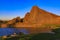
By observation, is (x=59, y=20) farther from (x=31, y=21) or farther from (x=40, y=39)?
(x=40, y=39)

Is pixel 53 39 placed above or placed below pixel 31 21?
below

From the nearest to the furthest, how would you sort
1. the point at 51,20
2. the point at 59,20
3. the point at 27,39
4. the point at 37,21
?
the point at 27,39 → the point at 59,20 → the point at 51,20 → the point at 37,21

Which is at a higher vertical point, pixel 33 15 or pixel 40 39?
pixel 33 15

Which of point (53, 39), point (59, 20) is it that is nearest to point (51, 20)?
point (59, 20)

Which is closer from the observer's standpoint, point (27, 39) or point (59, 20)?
point (27, 39)

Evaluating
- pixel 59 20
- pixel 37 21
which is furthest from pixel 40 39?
pixel 37 21

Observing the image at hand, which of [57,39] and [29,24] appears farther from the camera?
[29,24]

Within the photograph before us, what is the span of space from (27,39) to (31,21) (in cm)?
17117

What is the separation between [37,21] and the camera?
191m

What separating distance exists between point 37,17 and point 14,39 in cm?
16608

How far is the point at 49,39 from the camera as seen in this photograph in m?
29.0

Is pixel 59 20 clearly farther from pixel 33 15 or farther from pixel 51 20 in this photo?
pixel 33 15

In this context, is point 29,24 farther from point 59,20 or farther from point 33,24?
point 59,20

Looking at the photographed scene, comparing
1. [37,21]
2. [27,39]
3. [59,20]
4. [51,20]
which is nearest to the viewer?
[27,39]
